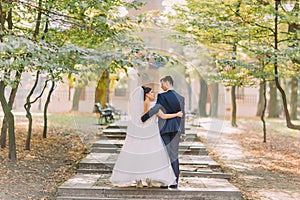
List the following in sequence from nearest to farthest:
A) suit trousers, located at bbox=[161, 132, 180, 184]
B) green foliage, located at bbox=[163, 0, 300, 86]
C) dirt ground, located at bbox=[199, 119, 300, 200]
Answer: suit trousers, located at bbox=[161, 132, 180, 184] → dirt ground, located at bbox=[199, 119, 300, 200] → green foliage, located at bbox=[163, 0, 300, 86]

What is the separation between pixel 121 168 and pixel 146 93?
1.23m

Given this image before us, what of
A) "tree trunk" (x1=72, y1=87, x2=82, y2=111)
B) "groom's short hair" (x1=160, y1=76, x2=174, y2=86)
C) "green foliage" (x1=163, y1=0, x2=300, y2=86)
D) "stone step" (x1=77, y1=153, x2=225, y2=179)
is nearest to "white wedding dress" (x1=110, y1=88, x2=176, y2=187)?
"groom's short hair" (x1=160, y1=76, x2=174, y2=86)

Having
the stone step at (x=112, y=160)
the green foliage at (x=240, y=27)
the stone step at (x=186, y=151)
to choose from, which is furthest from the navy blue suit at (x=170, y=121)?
the green foliage at (x=240, y=27)

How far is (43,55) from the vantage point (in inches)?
249

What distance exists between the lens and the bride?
6.79 metres

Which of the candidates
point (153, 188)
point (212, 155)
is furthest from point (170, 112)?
point (212, 155)

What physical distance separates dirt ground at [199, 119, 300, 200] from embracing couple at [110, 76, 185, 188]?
5.63 ft

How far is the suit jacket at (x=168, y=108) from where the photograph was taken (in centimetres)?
675

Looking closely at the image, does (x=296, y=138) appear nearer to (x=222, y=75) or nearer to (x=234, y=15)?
(x=222, y=75)

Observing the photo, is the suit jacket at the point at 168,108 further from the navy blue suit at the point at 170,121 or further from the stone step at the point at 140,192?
the stone step at the point at 140,192

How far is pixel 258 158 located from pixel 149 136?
616 centimetres

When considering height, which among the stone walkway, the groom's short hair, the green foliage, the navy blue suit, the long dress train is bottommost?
the stone walkway

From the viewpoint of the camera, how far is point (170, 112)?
6.86 metres

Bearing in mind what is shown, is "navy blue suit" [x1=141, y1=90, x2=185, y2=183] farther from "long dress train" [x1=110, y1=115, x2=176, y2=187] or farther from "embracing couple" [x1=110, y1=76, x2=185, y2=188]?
"long dress train" [x1=110, y1=115, x2=176, y2=187]
